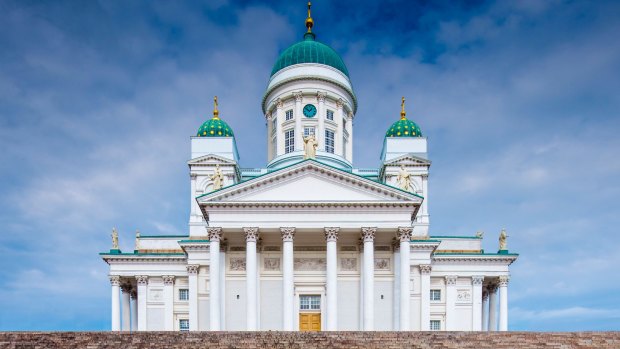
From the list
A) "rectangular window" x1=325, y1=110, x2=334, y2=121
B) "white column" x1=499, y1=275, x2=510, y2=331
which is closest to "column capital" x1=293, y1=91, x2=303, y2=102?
"rectangular window" x1=325, y1=110, x2=334, y2=121

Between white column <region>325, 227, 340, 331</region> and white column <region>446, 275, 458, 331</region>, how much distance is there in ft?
43.9

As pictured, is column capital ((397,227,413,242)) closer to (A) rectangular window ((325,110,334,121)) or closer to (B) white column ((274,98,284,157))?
(B) white column ((274,98,284,157))

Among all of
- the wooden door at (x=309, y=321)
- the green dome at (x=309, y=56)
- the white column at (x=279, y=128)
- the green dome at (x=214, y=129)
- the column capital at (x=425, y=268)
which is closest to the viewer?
the wooden door at (x=309, y=321)

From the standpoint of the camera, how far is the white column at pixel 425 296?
3938 centimetres

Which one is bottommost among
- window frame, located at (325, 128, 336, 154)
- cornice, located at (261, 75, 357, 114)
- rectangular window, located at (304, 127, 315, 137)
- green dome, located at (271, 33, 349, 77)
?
window frame, located at (325, 128, 336, 154)

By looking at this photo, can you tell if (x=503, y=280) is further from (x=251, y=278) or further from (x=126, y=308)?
(x=126, y=308)

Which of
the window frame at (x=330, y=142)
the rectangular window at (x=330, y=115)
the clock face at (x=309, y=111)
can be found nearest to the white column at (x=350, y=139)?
the rectangular window at (x=330, y=115)

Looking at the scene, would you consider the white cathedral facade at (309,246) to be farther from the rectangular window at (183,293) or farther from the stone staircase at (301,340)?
the stone staircase at (301,340)

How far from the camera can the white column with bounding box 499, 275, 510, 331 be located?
4291 centimetres

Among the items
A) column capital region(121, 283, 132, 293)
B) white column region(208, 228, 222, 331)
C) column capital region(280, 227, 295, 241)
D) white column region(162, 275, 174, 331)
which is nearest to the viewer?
white column region(208, 228, 222, 331)

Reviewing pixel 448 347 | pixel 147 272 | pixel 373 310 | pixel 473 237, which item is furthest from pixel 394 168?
pixel 448 347

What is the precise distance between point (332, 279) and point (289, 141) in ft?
56.6

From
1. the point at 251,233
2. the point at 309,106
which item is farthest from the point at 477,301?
the point at 309,106

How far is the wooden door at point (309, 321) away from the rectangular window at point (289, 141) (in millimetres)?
15653
